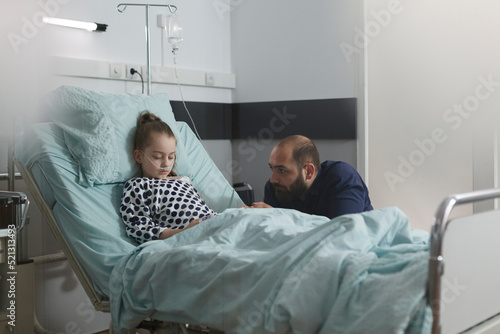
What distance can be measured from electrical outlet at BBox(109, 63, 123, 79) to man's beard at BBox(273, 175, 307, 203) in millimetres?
896

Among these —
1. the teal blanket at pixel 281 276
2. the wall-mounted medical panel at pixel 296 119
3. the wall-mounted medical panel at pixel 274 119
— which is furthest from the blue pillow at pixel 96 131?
the wall-mounted medical panel at pixel 296 119

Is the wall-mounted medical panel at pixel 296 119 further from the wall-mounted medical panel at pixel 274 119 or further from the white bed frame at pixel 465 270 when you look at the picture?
the white bed frame at pixel 465 270

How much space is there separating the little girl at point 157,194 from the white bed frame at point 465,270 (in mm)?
430

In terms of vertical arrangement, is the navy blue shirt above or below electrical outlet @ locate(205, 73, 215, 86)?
below

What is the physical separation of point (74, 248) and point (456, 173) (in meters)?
1.82

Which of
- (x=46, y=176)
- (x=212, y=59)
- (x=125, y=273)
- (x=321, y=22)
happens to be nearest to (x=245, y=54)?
(x=212, y=59)

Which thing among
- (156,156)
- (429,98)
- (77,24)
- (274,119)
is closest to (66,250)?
(156,156)

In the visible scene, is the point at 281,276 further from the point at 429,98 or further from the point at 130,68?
the point at 429,98

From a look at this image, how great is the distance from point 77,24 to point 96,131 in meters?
0.52

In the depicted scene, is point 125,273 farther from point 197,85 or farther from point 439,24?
point 439,24

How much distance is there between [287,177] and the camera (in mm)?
2311

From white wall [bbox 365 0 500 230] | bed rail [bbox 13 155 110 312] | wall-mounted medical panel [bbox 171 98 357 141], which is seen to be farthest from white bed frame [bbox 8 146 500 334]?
wall-mounted medical panel [bbox 171 98 357 141]

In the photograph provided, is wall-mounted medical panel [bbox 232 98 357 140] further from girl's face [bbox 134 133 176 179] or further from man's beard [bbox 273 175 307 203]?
girl's face [bbox 134 133 176 179]

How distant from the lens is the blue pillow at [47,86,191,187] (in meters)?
1.93
